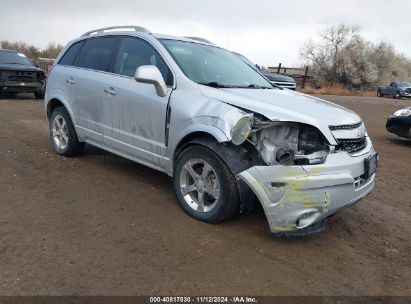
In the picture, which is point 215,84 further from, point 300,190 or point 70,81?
point 70,81

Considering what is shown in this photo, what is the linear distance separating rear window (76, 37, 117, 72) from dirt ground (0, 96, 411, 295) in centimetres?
139

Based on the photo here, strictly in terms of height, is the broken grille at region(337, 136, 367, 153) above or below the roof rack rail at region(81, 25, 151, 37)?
below

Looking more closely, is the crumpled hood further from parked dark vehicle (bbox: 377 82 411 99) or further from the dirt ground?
parked dark vehicle (bbox: 377 82 411 99)

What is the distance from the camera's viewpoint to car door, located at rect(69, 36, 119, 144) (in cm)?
512

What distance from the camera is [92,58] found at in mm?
5480

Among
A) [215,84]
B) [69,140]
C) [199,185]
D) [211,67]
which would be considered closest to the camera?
[199,185]

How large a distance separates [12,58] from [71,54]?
10274 millimetres

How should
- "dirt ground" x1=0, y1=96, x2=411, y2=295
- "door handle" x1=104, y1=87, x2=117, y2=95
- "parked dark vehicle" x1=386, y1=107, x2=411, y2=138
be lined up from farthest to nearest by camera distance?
"parked dark vehicle" x1=386, y1=107, x2=411, y2=138, "door handle" x1=104, y1=87, x2=117, y2=95, "dirt ground" x1=0, y1=96, x2=411, y2=295

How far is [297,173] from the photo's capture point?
333cm

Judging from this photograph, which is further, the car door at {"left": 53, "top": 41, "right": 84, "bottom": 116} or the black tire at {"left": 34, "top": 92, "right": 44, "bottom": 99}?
the black tire at {"left": 34, "top": 92, "right": 44, "bottom": 99}

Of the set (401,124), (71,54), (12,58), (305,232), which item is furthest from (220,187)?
(12,58)

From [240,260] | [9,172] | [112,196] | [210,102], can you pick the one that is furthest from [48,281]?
[9,172]

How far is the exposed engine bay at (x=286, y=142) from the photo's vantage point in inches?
140

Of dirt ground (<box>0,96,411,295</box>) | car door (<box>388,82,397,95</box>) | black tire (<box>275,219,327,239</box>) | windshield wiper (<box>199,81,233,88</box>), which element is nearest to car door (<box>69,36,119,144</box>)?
dirt ground (<box>0,96,411,295</box>)
